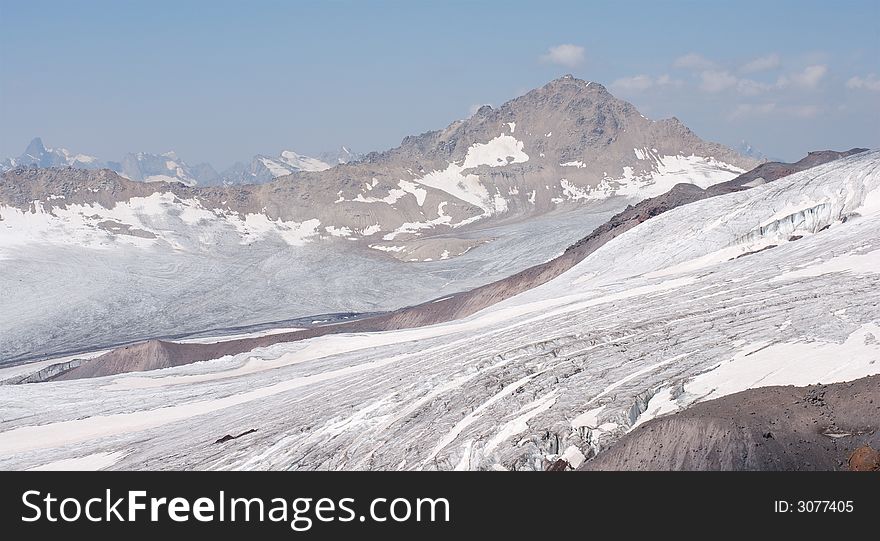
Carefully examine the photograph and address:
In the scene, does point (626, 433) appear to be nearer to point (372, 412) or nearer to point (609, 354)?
point (609, 354)

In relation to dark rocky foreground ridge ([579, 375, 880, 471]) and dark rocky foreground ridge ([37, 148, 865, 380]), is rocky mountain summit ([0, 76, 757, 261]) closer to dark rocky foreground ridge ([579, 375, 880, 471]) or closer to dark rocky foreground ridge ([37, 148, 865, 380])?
dark rocky foreground ridge ([37, 148, 865, 380])

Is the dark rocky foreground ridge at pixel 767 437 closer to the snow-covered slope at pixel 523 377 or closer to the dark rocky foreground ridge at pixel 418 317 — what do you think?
the snow-covered slope at pixel 523 377

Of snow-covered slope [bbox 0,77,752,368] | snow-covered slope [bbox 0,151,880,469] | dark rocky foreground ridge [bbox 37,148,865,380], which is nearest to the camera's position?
snow-covered slope [bbox 0,151,880,469]

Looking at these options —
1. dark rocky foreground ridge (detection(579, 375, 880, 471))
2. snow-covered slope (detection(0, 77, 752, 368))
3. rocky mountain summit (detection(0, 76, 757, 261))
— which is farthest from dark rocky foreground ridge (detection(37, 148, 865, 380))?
rocky mountain summit (detection(0, 76, 757, 261))

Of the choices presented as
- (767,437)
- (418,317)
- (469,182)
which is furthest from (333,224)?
(767,437)

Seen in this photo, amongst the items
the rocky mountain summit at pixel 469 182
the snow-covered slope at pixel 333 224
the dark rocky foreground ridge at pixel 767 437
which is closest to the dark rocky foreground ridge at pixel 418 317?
the snow-covered slope at pixel 333 224

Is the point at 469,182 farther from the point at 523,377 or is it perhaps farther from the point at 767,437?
the point at 767,437
